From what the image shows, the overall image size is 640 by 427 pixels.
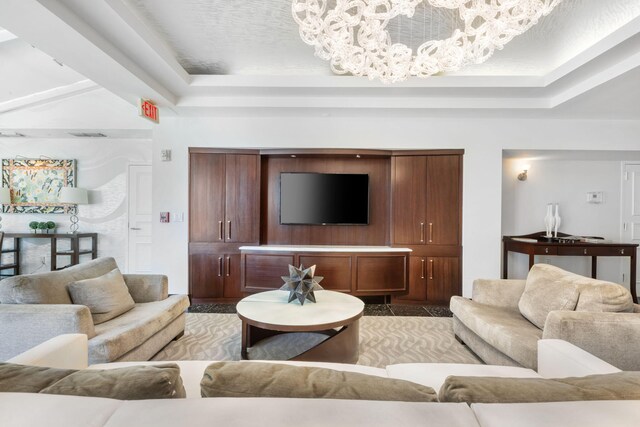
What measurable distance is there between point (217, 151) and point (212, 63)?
43.5 inches

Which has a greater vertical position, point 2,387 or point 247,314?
point 2,387

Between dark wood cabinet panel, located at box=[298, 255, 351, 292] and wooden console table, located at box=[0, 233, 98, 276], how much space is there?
3890mm

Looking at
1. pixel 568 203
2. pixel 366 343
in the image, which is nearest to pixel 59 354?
pixel 366 343

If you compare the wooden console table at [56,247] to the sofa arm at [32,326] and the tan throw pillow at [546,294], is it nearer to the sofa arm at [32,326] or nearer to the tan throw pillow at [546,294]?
the sofa arm at [32,326]

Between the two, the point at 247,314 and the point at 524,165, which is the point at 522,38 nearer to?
the point at 524,165

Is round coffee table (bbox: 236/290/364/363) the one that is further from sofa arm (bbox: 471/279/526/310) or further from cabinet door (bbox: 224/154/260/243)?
cabinet door (bbox: 224/154/260/243)

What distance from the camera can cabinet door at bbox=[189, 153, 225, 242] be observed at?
156 inches

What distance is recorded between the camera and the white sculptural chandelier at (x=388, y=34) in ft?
5.66

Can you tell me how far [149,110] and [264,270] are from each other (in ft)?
8.04

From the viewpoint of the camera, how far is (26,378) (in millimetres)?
799

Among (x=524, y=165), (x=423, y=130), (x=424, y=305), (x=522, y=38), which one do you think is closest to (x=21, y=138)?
(x=423, y=130)

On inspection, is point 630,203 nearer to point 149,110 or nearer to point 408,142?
point 408,142

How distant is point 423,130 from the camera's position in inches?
156

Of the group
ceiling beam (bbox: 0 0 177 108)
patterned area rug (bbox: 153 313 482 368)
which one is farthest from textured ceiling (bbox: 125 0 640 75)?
patterned area rug (bbox: 153 313 482 368)
